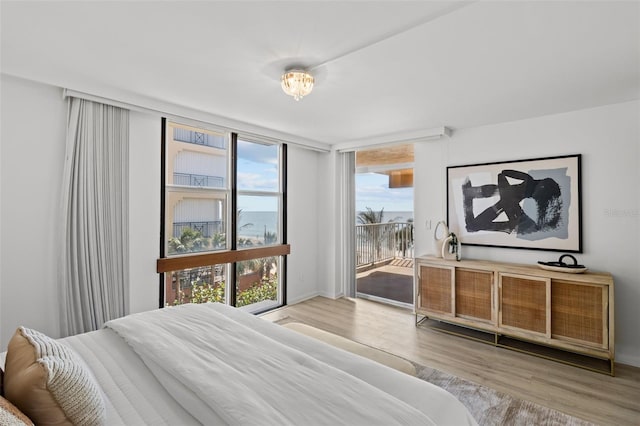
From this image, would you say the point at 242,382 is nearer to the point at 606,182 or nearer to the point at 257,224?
the point at 257,224

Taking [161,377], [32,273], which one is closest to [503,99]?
[161,377]

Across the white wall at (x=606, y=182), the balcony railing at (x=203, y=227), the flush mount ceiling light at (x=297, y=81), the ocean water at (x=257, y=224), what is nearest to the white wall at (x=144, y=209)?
the balcony railing at (x=203, y=227)

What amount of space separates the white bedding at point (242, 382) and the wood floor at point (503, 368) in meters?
1.60

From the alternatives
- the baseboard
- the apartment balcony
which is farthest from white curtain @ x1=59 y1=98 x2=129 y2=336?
the apartment balcony

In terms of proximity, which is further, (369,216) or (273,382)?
(369,216)

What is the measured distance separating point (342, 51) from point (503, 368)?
2.98 metres

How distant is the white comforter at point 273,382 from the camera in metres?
1.12

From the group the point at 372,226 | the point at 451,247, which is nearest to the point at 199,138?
the point at 451,247

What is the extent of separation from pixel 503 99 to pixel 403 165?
186cm

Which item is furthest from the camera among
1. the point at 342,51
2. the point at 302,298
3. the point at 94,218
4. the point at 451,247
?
the point at 302,298

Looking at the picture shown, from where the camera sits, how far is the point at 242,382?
1281 millimetres

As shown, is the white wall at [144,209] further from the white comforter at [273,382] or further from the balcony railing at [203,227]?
the white comforter at [273,382]

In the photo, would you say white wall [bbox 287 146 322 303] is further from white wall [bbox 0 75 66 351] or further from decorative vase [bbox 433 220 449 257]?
white wall [bbox 0 75 66 351]

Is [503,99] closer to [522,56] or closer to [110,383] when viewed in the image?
[522,56]
